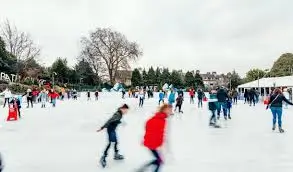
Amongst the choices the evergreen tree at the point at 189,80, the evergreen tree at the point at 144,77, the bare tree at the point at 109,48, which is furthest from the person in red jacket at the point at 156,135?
the evergreen tree at the point at 189,80

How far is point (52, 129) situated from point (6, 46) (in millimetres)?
47357

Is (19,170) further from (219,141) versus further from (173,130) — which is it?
(173,130)

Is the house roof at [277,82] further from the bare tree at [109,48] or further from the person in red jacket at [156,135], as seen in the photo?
the person in red jacket at [156,135]

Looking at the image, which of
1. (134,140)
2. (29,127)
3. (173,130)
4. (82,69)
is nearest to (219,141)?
(134,140)

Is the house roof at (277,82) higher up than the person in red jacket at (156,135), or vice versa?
the house roof at (277,82)

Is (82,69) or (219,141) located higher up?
(82,69)

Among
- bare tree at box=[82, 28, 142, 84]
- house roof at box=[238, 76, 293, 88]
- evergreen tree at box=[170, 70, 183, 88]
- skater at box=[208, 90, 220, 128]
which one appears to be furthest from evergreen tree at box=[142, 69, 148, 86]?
skater at box=[208, 90, 220, 128]

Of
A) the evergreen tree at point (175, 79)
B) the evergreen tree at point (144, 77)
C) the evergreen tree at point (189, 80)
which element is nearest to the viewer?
the evergreen tree at point (144, 77)

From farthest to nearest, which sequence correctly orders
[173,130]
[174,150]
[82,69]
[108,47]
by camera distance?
[82,69]
[108,47]
[173,130]
[174,150]

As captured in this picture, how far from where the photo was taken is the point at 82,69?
71562 mm

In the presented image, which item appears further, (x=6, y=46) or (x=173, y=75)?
(x=173, y=75)

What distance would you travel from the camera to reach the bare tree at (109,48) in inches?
2426

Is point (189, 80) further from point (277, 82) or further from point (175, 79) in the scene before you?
point (277, 82)

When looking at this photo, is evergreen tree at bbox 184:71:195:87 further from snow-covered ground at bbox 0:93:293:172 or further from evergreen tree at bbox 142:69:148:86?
snow-covered ground at bbox 0:93:293:172
